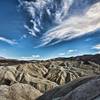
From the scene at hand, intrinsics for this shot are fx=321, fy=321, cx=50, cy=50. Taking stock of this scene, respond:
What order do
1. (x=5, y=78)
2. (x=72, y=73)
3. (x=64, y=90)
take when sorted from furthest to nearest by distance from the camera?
(x=72, y=73)
(x=5, y=78)
(x=64, y=90)

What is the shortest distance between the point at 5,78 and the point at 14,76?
6396 mm

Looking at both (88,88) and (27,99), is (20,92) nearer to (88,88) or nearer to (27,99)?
(27,99)

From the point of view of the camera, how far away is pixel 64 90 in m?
15.4

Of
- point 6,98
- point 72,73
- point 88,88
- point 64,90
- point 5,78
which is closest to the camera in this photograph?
point 88,88

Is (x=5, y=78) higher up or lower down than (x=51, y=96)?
higher up

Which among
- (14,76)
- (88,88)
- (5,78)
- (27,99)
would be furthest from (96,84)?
(14,76)

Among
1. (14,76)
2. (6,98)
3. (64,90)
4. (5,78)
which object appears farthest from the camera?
(14,76)

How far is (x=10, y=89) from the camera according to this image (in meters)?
18.8

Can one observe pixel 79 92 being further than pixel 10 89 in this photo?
No

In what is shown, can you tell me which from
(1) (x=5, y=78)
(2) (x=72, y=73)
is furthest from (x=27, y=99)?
(2) (x=72, y=73)

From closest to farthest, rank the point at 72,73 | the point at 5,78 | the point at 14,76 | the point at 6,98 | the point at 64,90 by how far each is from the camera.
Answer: the point at 64,90 → the point at 6,98 → the point at 5,78 → the point at 14,76 → the point at 72,73

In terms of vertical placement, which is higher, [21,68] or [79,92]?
[21,68]

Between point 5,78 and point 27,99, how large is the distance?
2172 inches

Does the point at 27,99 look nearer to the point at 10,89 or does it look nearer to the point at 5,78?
the point at 10,89
